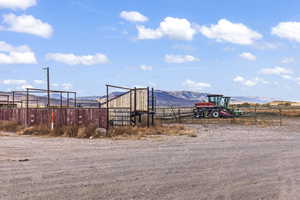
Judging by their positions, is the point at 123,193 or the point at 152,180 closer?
the point at 123,193

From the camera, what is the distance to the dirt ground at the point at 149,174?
302 inches

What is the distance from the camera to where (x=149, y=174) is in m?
9.66

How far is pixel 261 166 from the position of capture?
36.4ft

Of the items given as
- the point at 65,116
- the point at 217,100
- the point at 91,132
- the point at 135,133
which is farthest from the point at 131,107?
the point at 217,100

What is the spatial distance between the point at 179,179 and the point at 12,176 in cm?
399

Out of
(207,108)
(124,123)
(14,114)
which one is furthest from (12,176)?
(207,108)

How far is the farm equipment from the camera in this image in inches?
1917

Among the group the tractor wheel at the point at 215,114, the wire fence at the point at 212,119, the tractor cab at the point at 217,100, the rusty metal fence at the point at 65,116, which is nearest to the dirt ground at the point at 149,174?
the rusty metal fence at the point at 65,116

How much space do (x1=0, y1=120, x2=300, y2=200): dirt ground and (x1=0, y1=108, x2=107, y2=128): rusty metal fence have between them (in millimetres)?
9639

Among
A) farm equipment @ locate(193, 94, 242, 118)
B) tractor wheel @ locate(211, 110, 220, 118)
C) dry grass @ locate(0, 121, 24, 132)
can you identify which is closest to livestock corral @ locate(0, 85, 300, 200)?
dry grass @ locate(0, 121, 24, 132)

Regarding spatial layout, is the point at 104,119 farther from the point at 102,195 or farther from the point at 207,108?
the point at 207,108

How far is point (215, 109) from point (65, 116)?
91.0 ft

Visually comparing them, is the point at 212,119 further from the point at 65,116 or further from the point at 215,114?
the point at 65,116

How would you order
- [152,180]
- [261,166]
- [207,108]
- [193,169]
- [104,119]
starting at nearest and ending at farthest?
[152,180]
[193,169]
[261,166]
[104,119]
[207,108]
